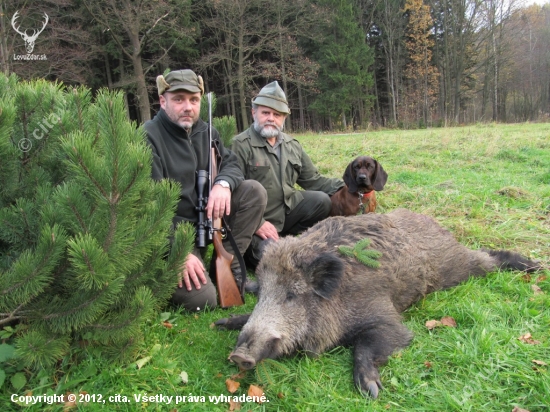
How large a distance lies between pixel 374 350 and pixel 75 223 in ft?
6.84

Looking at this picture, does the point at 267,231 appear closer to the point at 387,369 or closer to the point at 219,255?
the point at 219,255

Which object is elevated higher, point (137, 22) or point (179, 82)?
point (137, 22)

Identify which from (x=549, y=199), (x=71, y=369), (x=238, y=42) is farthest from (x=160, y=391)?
(x=238, y=42)

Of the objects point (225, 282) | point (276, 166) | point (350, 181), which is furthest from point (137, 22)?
point (225, 282)

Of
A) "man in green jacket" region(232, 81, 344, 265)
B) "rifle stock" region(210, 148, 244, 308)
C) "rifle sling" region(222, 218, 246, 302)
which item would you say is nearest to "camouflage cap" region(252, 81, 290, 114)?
"man in green jacket" region(232, 81, 344, 265)

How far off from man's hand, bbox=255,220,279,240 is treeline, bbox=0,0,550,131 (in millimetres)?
15111

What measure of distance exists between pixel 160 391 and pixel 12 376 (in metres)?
0.84

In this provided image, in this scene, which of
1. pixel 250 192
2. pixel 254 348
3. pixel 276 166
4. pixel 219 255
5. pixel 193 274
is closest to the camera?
pixel 254 348

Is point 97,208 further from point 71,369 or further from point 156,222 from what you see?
point 71,369

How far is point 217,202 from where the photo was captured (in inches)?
154

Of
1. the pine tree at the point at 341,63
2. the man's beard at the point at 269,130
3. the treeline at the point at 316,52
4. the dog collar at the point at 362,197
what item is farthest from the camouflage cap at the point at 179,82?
the pine tree at the point at 341,63

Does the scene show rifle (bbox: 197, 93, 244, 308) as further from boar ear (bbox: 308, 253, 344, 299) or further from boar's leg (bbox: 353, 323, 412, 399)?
boar's leg (bbox: 353, 323, 412, 399)

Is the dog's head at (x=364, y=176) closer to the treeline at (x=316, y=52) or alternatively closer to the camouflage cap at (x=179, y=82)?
the camouflage cap at (x=179, y=82)

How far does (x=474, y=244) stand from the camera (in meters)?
4.75
